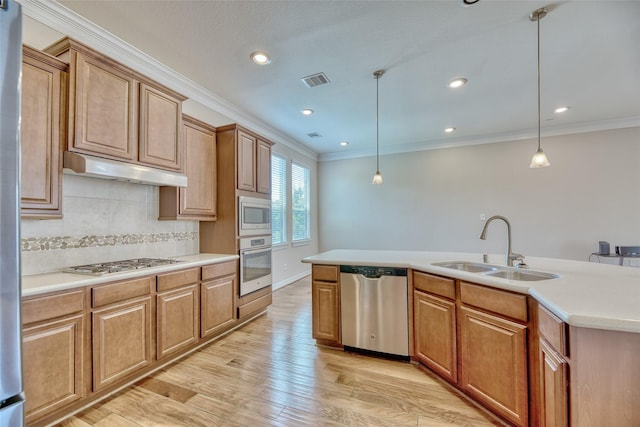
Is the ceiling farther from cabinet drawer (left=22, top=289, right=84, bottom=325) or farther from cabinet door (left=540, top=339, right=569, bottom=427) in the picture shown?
cabinet door (left=540, top=339, right=569, bottom=427)

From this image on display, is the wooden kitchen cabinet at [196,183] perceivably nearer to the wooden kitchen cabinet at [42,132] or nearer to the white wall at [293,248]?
the wooden kitchen cabinet at [42,132]

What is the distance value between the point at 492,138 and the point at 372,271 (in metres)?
4.25

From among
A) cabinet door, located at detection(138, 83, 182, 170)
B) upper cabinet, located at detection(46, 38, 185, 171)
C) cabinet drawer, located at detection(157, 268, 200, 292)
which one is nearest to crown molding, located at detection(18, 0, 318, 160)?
upper cabinet, located at detection(46, 38, 185, 171)

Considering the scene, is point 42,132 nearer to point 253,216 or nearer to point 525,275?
point 253,216

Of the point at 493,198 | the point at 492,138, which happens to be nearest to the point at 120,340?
the point at 493,198

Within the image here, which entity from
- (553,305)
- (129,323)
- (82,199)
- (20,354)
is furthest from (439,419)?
(82,199)

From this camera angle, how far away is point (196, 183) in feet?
9.64

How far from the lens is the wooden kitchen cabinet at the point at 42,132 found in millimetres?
1649

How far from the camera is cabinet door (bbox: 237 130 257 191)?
10.5 feet

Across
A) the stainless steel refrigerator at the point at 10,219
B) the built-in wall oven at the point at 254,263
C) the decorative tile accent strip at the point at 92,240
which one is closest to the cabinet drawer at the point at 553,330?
the stainless steel refrigerator at the point at 10,219

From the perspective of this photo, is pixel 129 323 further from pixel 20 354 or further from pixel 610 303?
pixel 610 303

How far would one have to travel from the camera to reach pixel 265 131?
4.50 m

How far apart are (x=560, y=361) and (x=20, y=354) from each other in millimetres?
2142

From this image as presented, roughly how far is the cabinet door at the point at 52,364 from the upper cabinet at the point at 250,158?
1.94 meters
